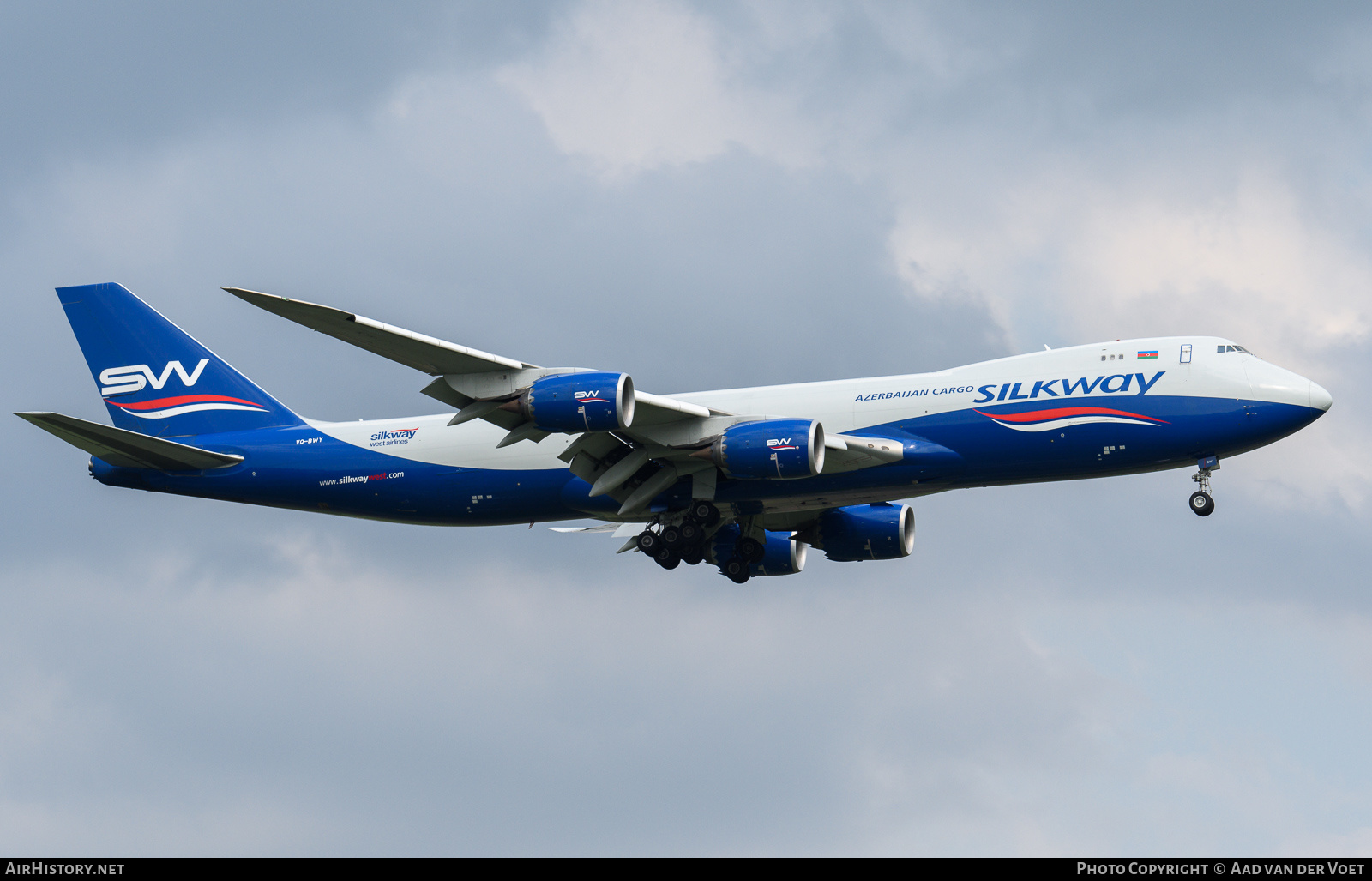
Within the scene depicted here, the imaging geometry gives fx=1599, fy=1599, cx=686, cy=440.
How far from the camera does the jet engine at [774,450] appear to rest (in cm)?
A: 4162

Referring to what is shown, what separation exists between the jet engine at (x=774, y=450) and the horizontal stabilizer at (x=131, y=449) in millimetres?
16330

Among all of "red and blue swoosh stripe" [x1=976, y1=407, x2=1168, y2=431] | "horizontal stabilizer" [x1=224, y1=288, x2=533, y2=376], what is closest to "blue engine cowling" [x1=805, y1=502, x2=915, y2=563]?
"red and blue swoosh stripe" [x1=976, y1=407, x2=1168, y2=431]

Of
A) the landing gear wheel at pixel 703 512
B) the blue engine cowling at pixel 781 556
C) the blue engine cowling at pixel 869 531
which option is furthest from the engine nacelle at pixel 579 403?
the blue engine cowling at pixel 781 556

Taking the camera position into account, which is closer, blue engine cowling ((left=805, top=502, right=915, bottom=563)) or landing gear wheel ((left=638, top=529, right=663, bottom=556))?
landing gear wheel ((left=638, top=529, right=663, bottom=556))

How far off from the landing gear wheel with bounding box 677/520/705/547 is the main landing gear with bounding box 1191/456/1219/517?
44.4ft

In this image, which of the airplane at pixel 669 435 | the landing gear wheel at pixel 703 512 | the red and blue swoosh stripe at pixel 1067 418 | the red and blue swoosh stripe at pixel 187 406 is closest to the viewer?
the airplane at pixel 669 435

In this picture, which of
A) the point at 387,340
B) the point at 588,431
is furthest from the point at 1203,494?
the point at 387,340

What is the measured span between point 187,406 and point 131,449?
407 centimetres

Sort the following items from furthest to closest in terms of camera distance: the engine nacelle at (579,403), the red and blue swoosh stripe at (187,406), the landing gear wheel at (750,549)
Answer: the red and blue swoosh stripe at (187,406) < the landing gear wheel at (750,549) < the engine nacelle at (579,403)

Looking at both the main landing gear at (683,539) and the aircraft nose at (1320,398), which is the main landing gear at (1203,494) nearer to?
the aircraft nose at (1320,398)

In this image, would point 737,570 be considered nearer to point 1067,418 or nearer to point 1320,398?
point 1067,418

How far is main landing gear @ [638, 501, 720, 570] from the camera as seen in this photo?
149ft

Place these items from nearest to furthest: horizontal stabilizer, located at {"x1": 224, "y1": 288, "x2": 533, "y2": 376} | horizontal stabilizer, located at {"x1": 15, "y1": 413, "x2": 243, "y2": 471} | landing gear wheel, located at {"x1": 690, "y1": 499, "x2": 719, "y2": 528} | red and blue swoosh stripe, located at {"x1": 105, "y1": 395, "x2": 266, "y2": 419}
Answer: horizontal stabilizer, located at {"x1": 224, "y1": 288, "x2": 533, "y2": 376} → horizontal stabilizer, located at {"x1": 15, "y1": 413, "x2": 243, "y2": 471} → landing gear wheel, located at {"x1": 690, "y1": 499, "x2": 719, "y2": 528} → red and blue swoosh stripe, located at {"x1": 105, "y1": 395, "x2": 266, "y2": 419}

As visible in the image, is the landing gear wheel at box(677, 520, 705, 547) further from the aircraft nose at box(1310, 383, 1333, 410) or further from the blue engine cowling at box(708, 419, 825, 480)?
the aircraft nose at box(1310, 383, 1333, 410)
